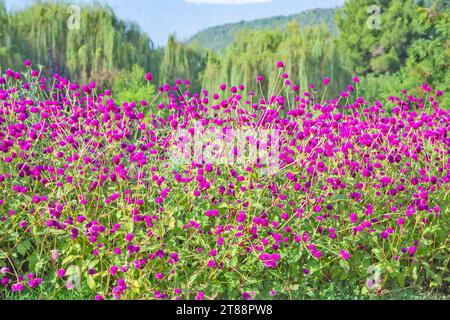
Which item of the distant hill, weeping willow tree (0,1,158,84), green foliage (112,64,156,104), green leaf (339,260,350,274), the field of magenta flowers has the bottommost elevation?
green leaf (339,260,350,274)

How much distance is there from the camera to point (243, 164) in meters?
3.96

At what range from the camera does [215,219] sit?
3848mm

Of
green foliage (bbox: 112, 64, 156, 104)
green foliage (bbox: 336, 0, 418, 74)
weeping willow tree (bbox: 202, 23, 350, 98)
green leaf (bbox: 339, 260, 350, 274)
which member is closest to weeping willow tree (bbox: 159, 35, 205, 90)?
weeping willow tree (bbox: 202, 23, 350, 98)

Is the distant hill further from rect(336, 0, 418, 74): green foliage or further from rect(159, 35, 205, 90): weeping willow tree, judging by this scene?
rect(159, 35, 205, 90): weeping willow tree

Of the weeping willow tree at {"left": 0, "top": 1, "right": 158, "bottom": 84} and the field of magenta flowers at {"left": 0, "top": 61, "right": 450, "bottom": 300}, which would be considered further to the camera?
the weeping willow tree at {"left": 0, "top": 1, "right": 158, "bottom": 84}

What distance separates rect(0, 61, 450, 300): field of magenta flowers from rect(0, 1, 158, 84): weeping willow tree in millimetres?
9983

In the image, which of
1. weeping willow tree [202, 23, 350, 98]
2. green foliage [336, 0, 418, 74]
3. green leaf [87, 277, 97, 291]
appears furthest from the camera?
green foliage [336, 0, 418, 74]

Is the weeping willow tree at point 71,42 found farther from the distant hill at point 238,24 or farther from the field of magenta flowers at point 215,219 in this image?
the distant hill at point 238,24

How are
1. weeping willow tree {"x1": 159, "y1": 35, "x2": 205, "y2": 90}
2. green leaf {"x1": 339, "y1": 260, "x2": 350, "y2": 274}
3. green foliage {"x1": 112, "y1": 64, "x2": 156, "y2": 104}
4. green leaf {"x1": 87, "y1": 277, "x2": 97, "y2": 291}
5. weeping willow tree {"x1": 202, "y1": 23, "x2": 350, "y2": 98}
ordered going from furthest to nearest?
weeping willow tree {"x1": 159, "y1": 35, "x2": 205, "y2": 90}
weeping willow tree {"x1": 202, "y1": 23, "x2": 350, "y2": 98}
green foliage {"x1": 112, "y1": 64, "x2": 156, "y2": 104}
green leaf {"x1": 339, "y1": 260, "x2": 350, "y2": 274}
green leaf {"x1": 87, "y1": 277, "x2": 97, "y2": 291}

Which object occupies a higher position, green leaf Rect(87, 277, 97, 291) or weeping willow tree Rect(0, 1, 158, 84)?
weeping willow tree Rect(0, 1, 158, 84)

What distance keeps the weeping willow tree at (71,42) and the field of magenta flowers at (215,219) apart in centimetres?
998

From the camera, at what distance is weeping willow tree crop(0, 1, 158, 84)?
13.9m

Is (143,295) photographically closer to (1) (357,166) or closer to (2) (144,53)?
(1) (357,166)

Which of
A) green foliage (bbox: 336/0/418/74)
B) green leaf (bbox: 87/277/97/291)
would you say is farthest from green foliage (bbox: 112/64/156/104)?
green foliage (bbox: 336/0/418/74)
